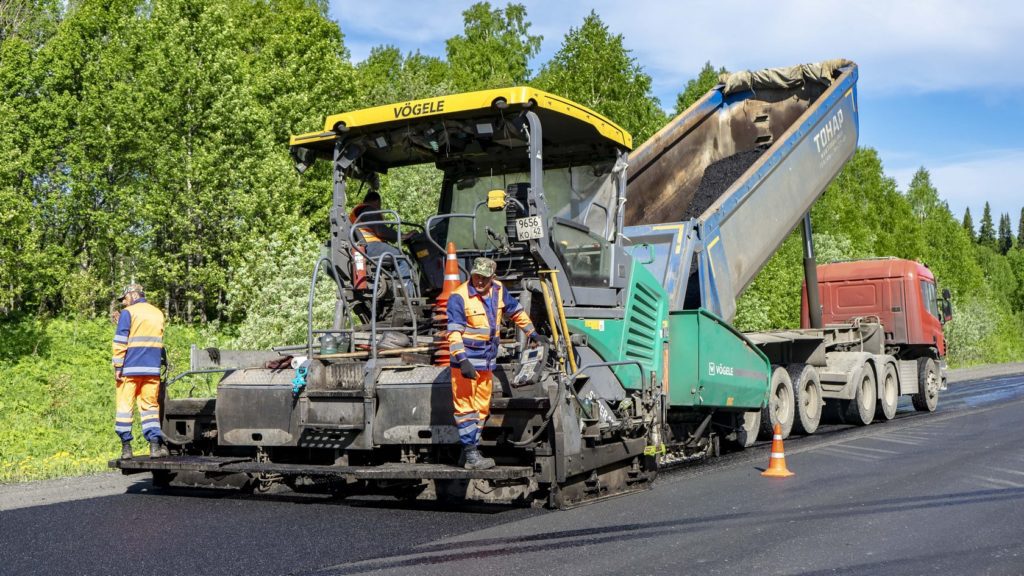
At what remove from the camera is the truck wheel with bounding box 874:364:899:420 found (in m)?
14.0

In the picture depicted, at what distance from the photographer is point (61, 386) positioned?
1783 centimetres

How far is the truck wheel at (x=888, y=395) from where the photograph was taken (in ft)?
46.0

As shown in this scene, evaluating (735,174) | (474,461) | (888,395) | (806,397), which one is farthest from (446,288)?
(888,395)

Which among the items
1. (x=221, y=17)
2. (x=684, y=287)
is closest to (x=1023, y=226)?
(x=221, y=17)

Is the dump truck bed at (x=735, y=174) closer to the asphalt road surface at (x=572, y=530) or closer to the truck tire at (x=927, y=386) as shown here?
the asphalt road surface at (x=572, y=530)

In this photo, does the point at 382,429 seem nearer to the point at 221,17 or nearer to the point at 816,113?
the point at 816,113

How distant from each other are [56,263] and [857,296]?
16398 millimetres

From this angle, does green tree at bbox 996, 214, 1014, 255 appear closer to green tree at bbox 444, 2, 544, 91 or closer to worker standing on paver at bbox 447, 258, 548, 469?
green tree at bbox 444, 2, 544, 91

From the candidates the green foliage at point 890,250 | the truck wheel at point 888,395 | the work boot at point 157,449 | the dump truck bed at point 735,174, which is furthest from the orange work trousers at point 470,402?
the green foliage at point 890,250

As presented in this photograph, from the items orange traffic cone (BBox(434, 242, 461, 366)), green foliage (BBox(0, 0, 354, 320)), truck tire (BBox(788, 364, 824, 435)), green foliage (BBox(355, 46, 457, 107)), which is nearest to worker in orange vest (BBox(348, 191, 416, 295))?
orange traffic cone (BBox(434, 242, 461, 366))

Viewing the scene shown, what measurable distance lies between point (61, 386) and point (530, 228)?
46.8 feet

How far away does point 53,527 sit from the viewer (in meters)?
5.88

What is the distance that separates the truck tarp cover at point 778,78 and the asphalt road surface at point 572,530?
5593mm

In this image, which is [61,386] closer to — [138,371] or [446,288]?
[138,371]
